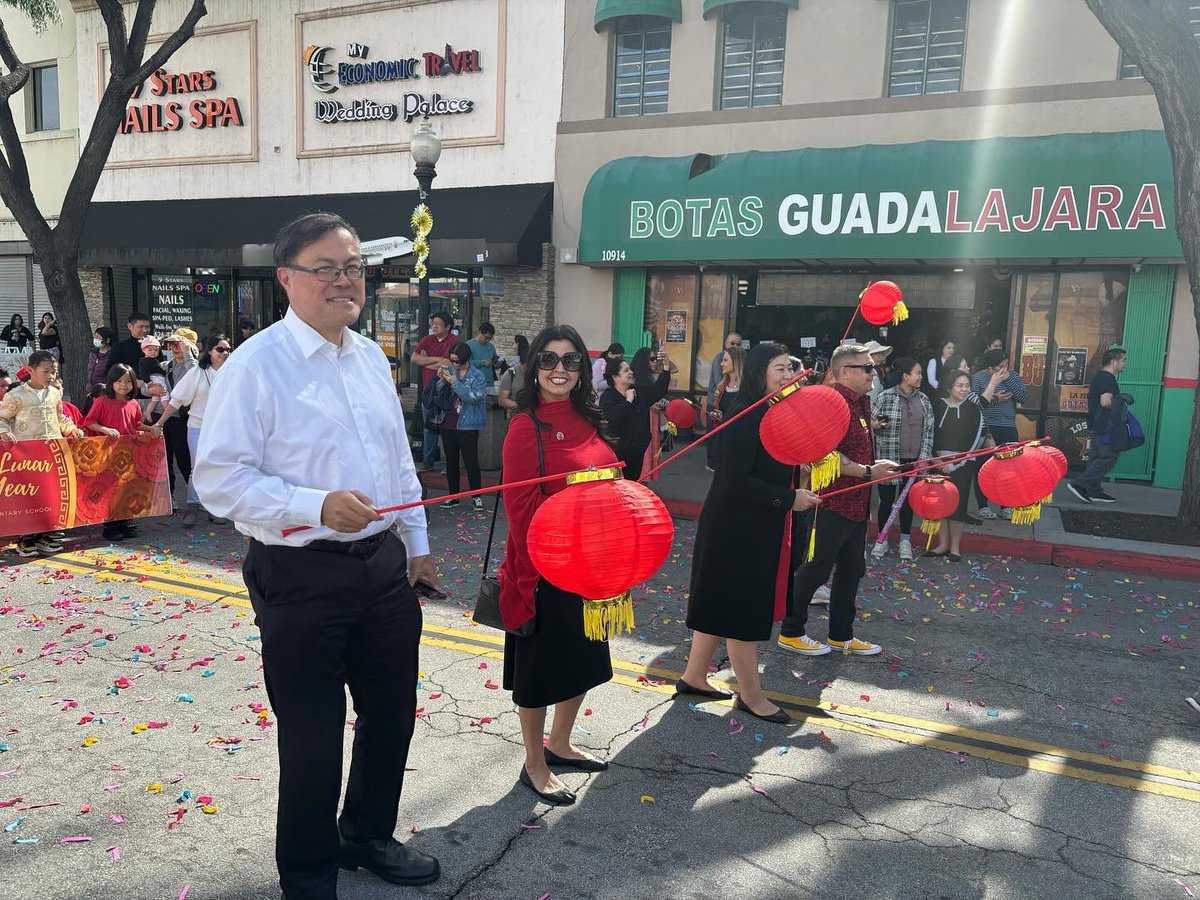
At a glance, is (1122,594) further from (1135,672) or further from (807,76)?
(807,76)

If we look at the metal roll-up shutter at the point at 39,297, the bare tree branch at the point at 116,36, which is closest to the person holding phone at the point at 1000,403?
the bare tree branch at the point at 116,36

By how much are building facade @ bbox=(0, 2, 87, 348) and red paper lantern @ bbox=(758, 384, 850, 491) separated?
2072 cm

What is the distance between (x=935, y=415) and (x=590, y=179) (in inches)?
334

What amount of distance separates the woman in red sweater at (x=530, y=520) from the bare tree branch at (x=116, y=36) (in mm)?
12899

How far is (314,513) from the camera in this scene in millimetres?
2486

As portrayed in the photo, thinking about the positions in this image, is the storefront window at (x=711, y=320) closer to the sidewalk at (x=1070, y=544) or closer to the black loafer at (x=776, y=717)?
the sidewalk at (x=1070, y=544)

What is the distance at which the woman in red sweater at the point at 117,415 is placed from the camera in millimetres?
8625

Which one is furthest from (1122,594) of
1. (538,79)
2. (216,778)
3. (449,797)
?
(538,79)

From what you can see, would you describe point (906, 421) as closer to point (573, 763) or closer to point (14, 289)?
point (573, 763)

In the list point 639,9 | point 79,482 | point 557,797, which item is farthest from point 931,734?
point 639,9

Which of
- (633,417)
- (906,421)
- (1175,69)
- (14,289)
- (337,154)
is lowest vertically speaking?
(633,417)

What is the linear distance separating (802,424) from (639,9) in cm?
1223

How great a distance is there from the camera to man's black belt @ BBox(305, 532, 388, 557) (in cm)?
268

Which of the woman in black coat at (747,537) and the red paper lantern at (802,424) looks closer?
the red paper lantern at (802,424)
